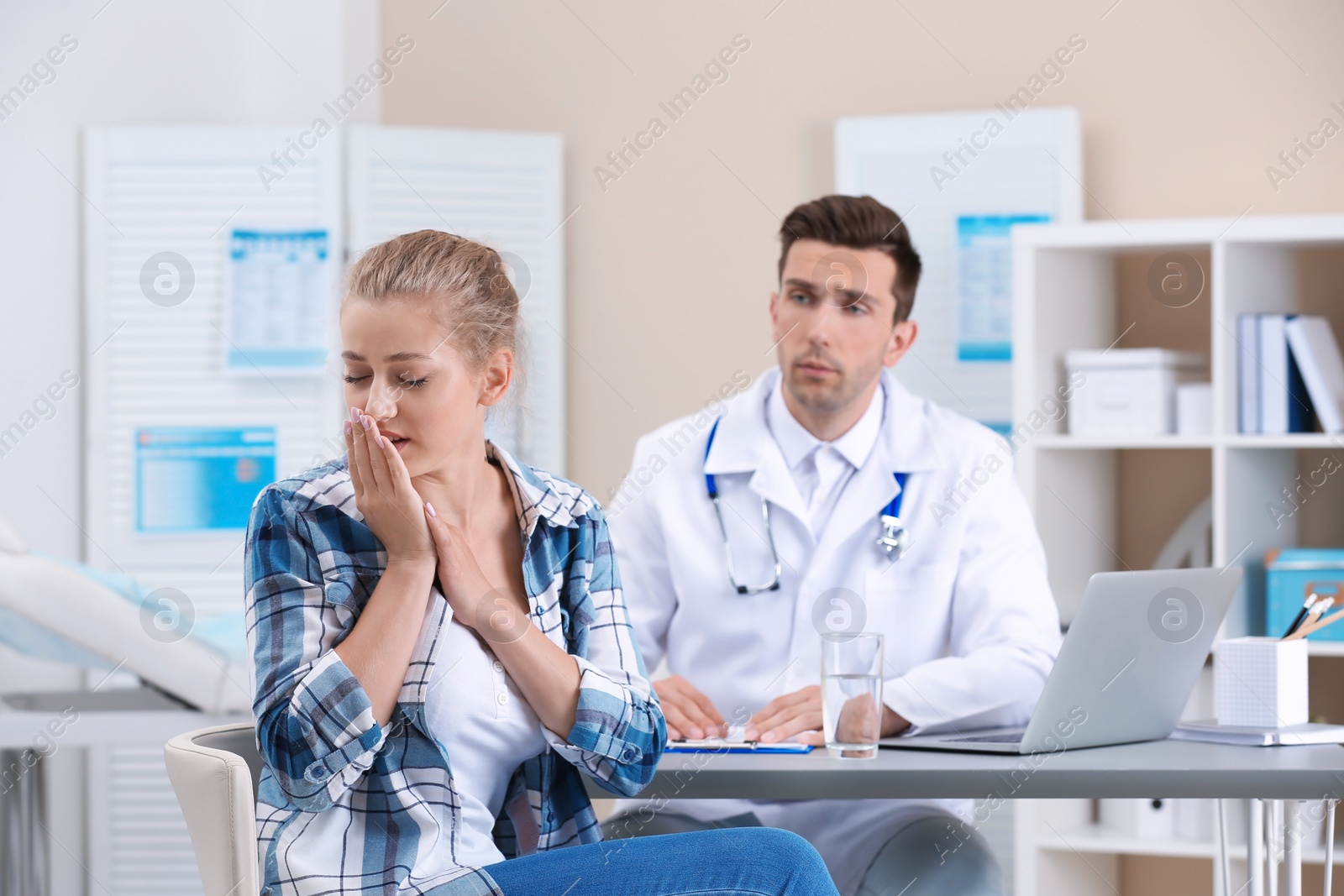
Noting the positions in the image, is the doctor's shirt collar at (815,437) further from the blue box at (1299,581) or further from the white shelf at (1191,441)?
the blue box at (1299,581)

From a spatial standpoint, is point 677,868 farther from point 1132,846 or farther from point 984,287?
point 984,287

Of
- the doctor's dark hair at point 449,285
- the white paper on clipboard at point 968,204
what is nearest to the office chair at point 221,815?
the doctor's dark hair at point 449,285

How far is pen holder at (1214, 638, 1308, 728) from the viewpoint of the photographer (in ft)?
5.64

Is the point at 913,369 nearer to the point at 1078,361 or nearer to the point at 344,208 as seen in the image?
the point at 1078,361

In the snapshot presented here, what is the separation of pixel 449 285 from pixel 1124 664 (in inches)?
36.1

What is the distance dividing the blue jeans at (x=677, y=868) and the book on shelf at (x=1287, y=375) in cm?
202

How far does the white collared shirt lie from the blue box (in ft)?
3.64

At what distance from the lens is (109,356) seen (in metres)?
3.64

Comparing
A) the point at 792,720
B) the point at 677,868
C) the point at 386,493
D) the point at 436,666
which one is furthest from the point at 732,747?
the point at 386,493

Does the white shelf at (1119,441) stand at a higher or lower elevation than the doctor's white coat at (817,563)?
higher

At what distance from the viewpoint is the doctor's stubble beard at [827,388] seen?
7.77 feet

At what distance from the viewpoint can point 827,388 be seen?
7.80 feet

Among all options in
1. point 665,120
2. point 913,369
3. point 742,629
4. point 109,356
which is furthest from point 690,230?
point 742,629

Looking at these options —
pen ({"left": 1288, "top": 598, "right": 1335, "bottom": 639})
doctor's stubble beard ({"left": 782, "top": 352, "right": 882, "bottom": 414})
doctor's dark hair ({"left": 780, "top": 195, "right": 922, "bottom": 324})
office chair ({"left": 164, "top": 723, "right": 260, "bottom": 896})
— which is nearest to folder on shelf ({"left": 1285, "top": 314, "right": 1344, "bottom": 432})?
doctor's dark hair ({"left": 780, "top": 195, "right": 922, "bottom": 324})
